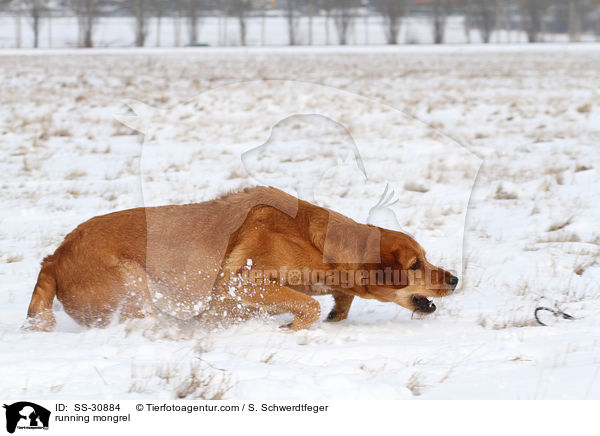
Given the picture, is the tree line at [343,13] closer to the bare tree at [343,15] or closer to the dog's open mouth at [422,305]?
the bare tree at [343,15]

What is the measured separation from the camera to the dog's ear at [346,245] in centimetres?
383

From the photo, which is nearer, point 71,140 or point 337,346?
point 337,346

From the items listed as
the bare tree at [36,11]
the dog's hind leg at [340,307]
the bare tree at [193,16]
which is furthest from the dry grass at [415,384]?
the bare tree at [193,16]

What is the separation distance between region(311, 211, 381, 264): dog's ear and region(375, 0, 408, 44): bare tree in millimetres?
70978

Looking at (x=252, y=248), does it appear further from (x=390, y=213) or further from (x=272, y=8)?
(x=272, y=8)

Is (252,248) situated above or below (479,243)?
above

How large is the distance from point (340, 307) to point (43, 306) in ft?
5.56

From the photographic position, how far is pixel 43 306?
3.75 metres

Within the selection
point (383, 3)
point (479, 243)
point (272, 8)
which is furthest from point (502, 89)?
point (272, 8)

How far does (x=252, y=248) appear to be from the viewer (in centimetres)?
379

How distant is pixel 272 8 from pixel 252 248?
3365 inches

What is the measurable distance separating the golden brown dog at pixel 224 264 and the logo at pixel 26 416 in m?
1.03

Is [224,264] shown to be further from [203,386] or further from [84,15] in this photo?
[84,15]

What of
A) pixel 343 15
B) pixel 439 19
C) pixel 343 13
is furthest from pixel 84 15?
pixel 439 19
